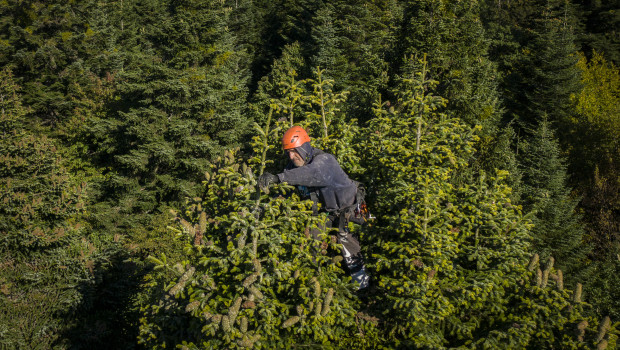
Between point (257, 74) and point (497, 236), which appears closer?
point (497, 236)

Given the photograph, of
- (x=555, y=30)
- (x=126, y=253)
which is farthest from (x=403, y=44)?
(x=555, y=30)

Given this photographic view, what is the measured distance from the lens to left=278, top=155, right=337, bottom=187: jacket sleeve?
4879 mm

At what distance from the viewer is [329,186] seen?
5164 mm

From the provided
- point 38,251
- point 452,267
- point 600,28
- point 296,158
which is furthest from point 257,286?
point 600,28

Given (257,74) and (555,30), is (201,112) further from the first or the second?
(555,30)

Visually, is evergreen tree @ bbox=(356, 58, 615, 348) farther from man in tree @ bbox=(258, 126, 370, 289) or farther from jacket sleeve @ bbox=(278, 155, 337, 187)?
jacket sleeve @ bbox=(278, 155, 337, 187)

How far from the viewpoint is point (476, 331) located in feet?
15.8

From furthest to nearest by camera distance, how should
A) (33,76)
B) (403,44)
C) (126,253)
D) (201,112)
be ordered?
(33,76) → (201,112) → (403,44) → (126,253)

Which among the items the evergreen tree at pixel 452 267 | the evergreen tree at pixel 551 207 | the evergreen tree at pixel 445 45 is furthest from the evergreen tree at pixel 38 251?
the evergreen tree at pixel 551 207

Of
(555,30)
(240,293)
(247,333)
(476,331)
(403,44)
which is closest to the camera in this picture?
(247,333)

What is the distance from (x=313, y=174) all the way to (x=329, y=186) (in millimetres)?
318

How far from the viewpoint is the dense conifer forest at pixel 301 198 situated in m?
4.57

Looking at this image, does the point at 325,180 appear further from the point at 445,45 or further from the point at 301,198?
the point at 445,45

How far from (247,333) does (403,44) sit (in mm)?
14747
